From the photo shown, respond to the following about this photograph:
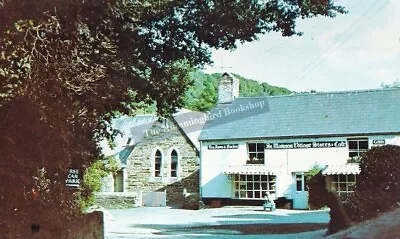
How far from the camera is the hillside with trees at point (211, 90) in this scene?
8405 mm

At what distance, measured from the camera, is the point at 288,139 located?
44.8 ft

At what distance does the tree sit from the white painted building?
260cm

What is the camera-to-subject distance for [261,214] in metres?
13.8

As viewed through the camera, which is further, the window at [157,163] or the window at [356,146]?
the window at [157,163]

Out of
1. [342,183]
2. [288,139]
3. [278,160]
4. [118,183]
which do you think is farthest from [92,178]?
[278,160]

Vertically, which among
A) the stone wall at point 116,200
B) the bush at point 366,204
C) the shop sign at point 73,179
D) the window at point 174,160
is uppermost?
the window at point 174,160

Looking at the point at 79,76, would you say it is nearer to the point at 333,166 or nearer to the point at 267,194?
the point at 333,166

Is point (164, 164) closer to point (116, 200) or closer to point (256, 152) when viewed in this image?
point (256, 152)

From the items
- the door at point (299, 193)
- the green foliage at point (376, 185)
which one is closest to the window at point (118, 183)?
the door at point (299, 193)

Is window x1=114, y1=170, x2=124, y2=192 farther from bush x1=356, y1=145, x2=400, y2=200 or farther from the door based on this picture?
bush x1=356, y1=145, x2=400, y2=200

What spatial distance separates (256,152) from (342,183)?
7.35 metres

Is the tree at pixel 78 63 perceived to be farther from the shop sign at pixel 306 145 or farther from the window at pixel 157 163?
the window at pixel 157 163

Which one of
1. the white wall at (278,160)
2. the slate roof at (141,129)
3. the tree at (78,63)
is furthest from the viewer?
the slate roof at (141,129)

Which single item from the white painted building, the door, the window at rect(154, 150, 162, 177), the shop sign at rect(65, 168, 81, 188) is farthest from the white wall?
the shop sign at rect(65, 168, 81, 188)
